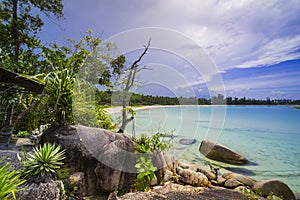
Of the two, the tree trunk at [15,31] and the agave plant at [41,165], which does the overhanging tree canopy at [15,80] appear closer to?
the agave plant at [41,165]

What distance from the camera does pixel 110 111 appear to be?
16.8ft

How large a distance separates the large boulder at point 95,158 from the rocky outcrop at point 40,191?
746mm

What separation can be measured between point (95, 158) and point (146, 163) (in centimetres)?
111

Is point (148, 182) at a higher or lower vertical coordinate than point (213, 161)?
higher

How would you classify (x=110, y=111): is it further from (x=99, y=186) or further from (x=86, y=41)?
(x=86, y=41)

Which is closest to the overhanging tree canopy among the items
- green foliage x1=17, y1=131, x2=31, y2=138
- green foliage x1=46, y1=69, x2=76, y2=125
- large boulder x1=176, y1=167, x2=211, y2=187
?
green foliage x1=46, y1=69, x2=76, y2=125

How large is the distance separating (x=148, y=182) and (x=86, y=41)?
664 cm

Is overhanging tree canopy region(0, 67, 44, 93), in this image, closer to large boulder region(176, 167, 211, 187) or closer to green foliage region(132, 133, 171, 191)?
green foliage region(132, 133, 171, 191)

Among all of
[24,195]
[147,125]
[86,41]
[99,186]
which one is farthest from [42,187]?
[86,41]

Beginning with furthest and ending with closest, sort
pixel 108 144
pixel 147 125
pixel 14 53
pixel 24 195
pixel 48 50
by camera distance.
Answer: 1. pixel 48 50
2. pixel 14 53
3. pixel 147 125
4. pixel 108 144
5. pixel 24 195

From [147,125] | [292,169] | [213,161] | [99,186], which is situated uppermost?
[147,125]

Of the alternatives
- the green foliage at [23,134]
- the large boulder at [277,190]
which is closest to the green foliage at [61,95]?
the green foliage at [23,134]

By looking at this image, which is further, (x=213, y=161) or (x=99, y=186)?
(x=213, y=161)

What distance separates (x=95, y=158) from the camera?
2.81 m
